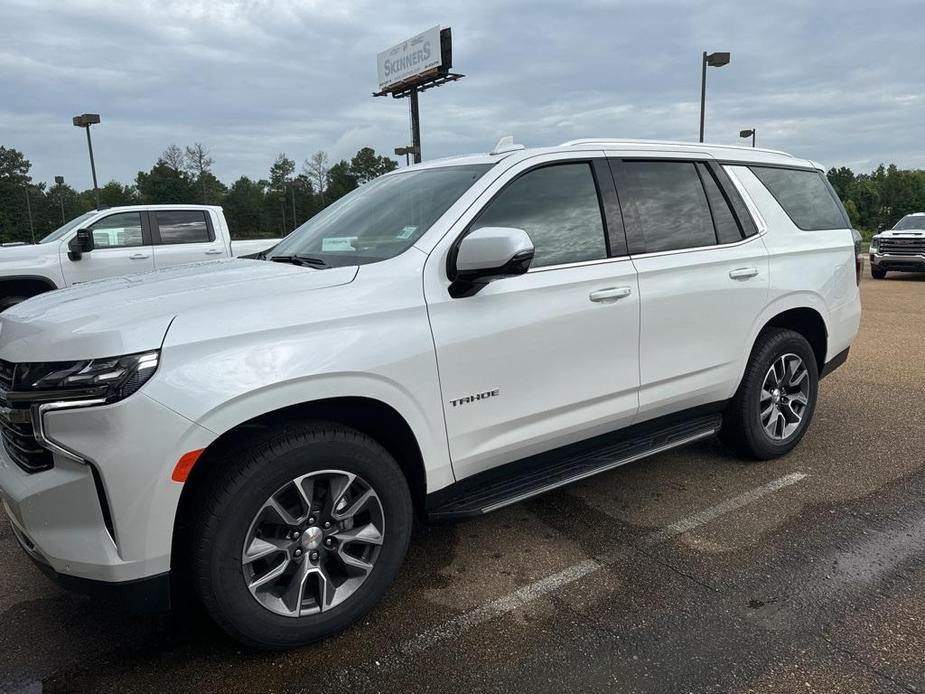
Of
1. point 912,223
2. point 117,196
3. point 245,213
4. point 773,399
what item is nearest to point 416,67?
point 245,213

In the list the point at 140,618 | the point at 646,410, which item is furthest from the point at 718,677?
the point at 140,618

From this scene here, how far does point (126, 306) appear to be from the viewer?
92.6 inches

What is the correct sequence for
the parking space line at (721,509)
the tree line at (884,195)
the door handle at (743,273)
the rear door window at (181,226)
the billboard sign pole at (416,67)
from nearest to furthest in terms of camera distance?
the parking space line at (721,509) < the door handle at (743,273) < the rear door window at (181,226) < the billboard sign pole at (416,67) < the tree line at (884,195)

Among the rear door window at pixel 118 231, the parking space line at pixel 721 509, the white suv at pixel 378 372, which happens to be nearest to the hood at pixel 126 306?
the white suv at pixel 378 372

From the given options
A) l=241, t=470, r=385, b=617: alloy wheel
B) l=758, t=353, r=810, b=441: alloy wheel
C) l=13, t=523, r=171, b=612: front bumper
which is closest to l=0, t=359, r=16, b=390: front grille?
l=13, t=523, r=171, b=612: front bumper

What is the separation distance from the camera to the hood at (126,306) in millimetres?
2152

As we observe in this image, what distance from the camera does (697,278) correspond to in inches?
144

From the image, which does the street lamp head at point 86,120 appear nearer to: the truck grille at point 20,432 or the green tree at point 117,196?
the truck grille at point 20,432

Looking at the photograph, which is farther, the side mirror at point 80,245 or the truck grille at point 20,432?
the side mirror at point 80,245

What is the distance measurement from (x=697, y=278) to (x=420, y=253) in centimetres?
167

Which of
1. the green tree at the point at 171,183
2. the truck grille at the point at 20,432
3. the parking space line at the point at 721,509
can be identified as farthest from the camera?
the green tree at the point at 171,183

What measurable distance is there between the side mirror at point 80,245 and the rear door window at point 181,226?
3.06 feet

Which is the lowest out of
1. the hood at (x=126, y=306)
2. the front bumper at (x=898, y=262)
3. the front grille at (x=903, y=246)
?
the front bumper at (x=898, y=262)

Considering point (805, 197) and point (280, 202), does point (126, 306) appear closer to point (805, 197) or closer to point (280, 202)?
point (805, 197)
